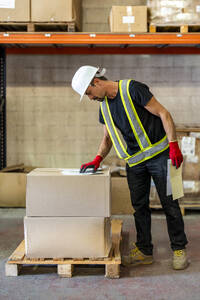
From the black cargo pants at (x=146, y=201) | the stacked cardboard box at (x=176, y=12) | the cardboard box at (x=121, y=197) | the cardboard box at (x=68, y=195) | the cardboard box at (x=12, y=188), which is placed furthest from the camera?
the cardboard box at (x=12, y=188)

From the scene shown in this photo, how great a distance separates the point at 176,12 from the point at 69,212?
3740mm

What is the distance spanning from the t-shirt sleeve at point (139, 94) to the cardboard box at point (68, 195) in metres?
0.76

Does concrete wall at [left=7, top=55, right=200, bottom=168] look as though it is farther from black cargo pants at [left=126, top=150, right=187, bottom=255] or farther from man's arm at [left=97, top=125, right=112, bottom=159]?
black cargo pants at [left=126, top=150, right=187, bottom=255]

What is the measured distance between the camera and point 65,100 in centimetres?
705

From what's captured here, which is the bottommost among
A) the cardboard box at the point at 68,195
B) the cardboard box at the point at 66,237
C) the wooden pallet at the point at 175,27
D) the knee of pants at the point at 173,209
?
the cardboard box at the point at 66,237

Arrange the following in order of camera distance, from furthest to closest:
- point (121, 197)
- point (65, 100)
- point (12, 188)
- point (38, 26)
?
point (65, 100) < point (12, 188) < point (121, 197) < point (38, 26)

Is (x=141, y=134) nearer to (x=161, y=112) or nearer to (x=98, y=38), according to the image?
(x=161, y=112)

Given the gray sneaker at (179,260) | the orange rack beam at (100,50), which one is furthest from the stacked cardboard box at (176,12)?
the gray sneaker at (179,260)

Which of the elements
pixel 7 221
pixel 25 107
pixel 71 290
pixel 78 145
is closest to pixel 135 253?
pixel 71 290

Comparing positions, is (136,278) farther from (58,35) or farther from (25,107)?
(25,107)

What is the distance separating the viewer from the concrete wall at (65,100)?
692 cm

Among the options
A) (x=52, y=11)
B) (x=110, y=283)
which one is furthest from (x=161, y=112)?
(x=52, y=11)

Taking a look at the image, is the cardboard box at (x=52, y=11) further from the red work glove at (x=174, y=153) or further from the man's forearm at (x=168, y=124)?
the red work glove at (x=174, y=153)

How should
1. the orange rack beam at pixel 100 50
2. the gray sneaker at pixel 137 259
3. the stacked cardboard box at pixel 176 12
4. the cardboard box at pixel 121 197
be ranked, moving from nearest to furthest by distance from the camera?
1. the gray sneaker at pixel 137 259
2. the stacked cardboard box at pixel 176 12
3. the cardboard box at pixel 121 197
4. the orange rack beam at pixel 100 50
